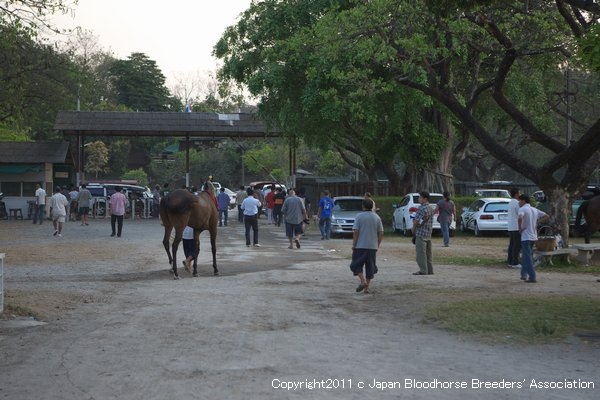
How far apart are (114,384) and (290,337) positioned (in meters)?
3.05

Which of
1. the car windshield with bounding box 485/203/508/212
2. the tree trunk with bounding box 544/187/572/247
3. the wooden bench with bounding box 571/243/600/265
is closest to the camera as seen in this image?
the wooden bench with bounding box 571/243/600/265

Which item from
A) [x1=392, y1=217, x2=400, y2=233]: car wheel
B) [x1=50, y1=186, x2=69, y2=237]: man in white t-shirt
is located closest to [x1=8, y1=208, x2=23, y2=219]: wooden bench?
[x1=50, y1=186, x2=69, y2=237]: man in white t-shirt

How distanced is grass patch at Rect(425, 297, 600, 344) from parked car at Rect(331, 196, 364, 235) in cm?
1779

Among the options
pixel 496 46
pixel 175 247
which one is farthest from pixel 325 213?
pixel 175 247

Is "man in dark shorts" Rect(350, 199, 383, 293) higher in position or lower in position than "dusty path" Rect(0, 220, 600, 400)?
A: higher

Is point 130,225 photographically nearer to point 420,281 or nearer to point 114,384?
point 420,281

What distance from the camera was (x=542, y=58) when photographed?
78.7 ft

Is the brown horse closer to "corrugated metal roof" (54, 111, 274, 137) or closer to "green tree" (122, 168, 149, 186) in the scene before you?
"corrugated metal roof" (54, 111, 274, 137)

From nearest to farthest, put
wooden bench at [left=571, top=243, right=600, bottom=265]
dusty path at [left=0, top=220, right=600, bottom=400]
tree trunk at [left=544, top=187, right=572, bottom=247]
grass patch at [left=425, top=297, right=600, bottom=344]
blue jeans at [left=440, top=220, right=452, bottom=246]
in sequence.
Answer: dusty path at [left=0, top=220, right=600, bottom=400], grass patch at [left=425, top=297, right=600, bottom=344], wooden bench at [left=571, top=243, right=600, bottom=265], tree trunk at [left=544, top=187, right=572, bottom=247], blue jeans at [left=440, top=220, right=452, bottom=246]

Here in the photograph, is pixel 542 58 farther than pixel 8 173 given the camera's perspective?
No

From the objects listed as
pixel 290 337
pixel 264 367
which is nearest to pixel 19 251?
pixel 290 337

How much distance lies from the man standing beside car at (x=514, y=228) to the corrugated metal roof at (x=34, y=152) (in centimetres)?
3092

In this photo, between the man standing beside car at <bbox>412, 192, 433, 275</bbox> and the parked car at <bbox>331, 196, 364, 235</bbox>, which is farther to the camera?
the parked car at <bbox>331, 196, 364, 235</bbox>

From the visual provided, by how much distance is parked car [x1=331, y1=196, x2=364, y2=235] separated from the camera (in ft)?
104
